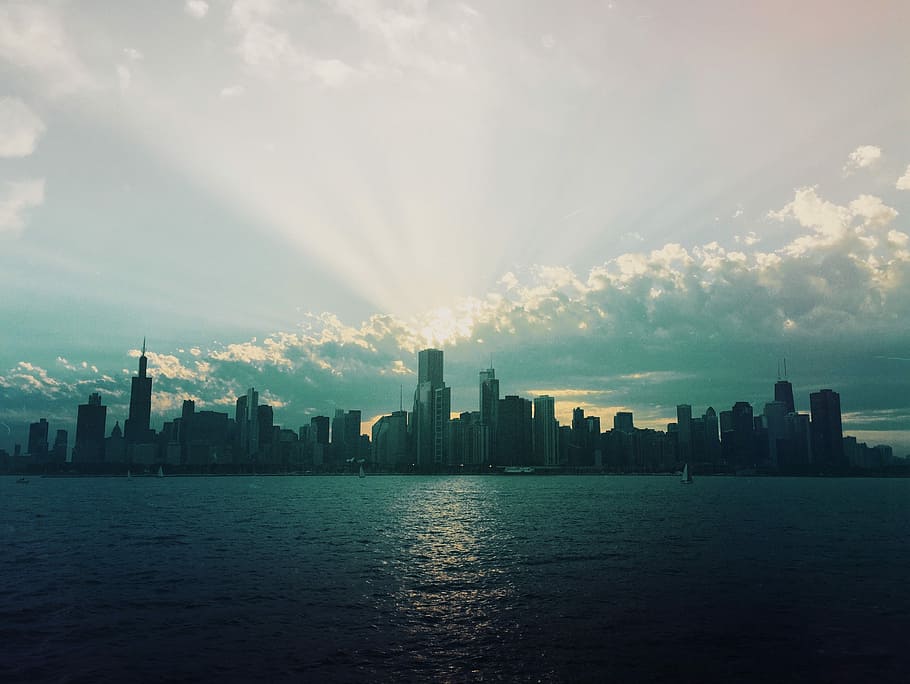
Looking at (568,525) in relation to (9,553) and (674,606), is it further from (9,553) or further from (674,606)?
(9,553)

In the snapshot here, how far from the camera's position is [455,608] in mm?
48750

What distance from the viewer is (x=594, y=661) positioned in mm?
35812

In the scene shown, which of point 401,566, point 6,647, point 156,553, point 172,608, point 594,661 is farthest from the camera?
point 156,553

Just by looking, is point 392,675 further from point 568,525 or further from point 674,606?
point 568,525

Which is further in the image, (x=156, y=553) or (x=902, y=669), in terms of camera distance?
(x=156, y=553)

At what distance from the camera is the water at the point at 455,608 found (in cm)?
3525

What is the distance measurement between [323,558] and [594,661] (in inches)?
1769

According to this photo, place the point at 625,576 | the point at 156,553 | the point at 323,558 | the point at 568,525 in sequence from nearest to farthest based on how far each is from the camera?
1. the point at 625,576
2. the point at 323,558
3. the point at 156,553
4. the point at 568,525

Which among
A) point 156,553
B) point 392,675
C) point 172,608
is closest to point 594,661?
point 392,675

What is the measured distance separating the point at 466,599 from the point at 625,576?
18.8 metres

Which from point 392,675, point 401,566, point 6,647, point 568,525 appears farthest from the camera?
point 568,525

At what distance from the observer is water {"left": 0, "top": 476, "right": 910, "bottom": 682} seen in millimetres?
35250

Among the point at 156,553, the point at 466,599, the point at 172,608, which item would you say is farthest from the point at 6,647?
the point at 156,553

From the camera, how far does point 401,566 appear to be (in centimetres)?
6869
